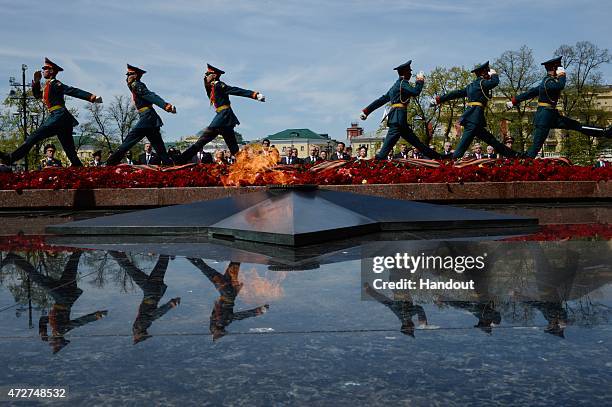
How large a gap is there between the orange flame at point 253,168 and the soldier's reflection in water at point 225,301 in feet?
16.1

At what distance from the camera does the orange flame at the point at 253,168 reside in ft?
30.6

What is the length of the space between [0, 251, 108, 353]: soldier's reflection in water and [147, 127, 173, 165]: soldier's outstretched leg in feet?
32.2

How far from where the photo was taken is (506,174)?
39.7ft

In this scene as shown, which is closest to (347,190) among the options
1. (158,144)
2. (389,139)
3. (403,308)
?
(389,139)

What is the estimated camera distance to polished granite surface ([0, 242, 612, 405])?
200 centimetres

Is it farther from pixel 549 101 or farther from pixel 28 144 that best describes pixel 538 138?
pixel 28 144

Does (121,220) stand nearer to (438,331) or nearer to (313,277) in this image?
(313,277)

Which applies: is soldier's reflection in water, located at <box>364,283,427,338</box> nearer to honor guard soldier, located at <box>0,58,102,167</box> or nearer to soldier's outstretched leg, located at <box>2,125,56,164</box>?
soldier's outstretched leg, located at <box>2,125,56,164</box>

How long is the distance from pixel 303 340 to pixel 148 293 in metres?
1.41

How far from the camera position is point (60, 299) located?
11.3 ft

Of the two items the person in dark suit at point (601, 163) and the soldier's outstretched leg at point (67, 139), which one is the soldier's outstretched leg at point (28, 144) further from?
the person in dark suit at point (601, 163)

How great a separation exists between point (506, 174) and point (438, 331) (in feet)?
33.3
